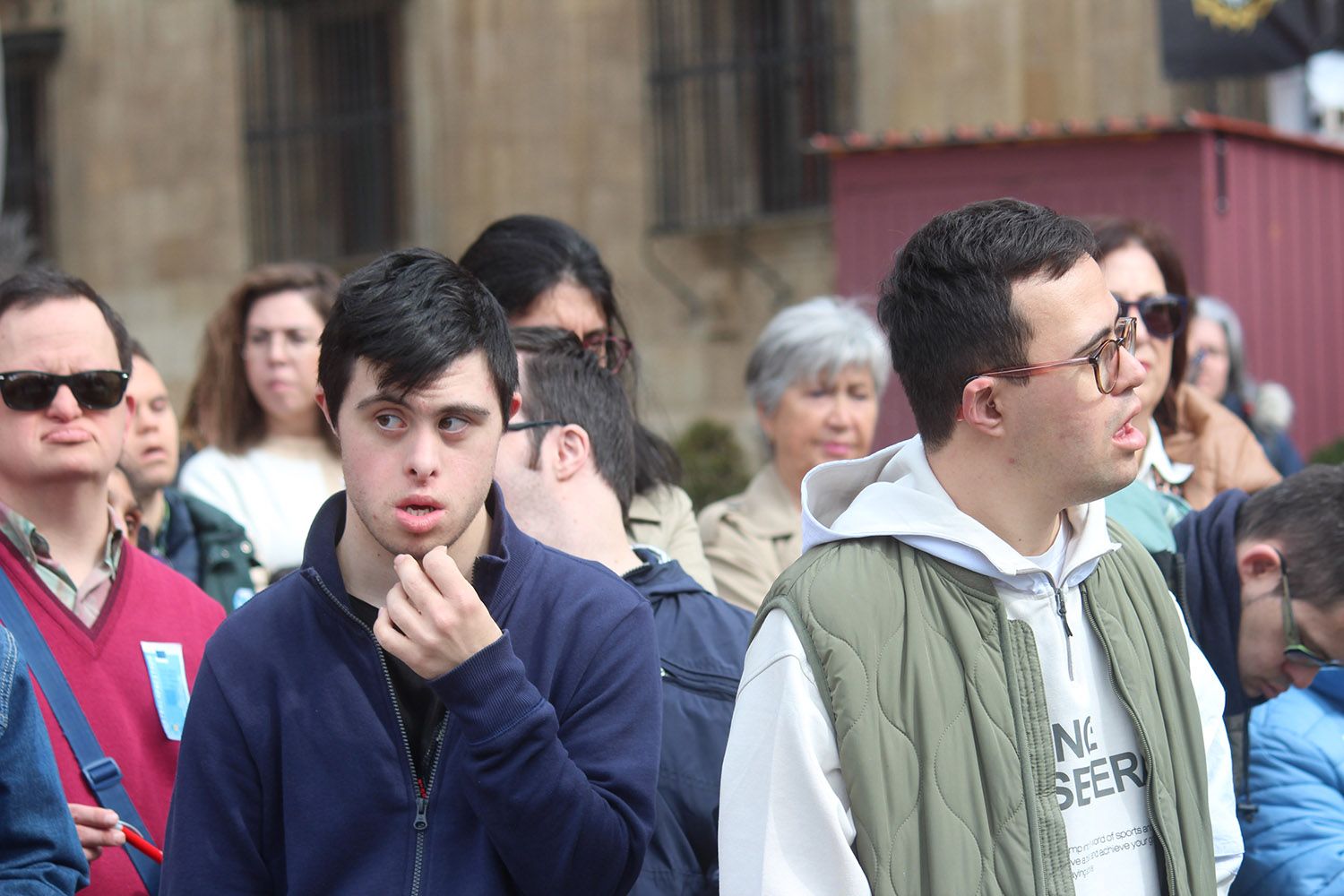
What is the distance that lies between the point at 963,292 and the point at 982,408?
16 centimetres

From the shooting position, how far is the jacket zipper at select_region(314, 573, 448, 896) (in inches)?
90.0

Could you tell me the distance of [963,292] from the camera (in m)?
2.31

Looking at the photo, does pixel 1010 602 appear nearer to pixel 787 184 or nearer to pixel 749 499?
pixel 749 499

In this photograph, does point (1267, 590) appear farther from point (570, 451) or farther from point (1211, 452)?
point (570, 451)

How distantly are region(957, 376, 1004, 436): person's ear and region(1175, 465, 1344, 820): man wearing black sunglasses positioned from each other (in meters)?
0.96

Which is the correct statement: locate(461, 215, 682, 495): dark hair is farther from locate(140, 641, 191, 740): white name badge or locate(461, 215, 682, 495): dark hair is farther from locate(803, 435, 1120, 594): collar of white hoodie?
locate(803, 435, 1120, 594): collar of white hoodie

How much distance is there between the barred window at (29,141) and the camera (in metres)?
15.4

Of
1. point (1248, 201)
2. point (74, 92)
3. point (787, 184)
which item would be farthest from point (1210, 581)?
point (74, 92)

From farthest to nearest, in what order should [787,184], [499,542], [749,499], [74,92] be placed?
[74,92]
[787,184]
[749,499]
[499,542]

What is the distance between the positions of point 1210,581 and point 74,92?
14109 millimetres

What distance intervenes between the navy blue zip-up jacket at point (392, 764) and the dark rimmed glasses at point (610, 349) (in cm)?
151

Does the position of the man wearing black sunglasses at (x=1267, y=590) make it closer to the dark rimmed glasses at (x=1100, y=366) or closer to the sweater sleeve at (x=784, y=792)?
the dark rimmed glasses at (x=1100, y=366)

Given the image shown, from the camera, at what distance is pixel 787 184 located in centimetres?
1235

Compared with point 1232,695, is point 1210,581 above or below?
above
